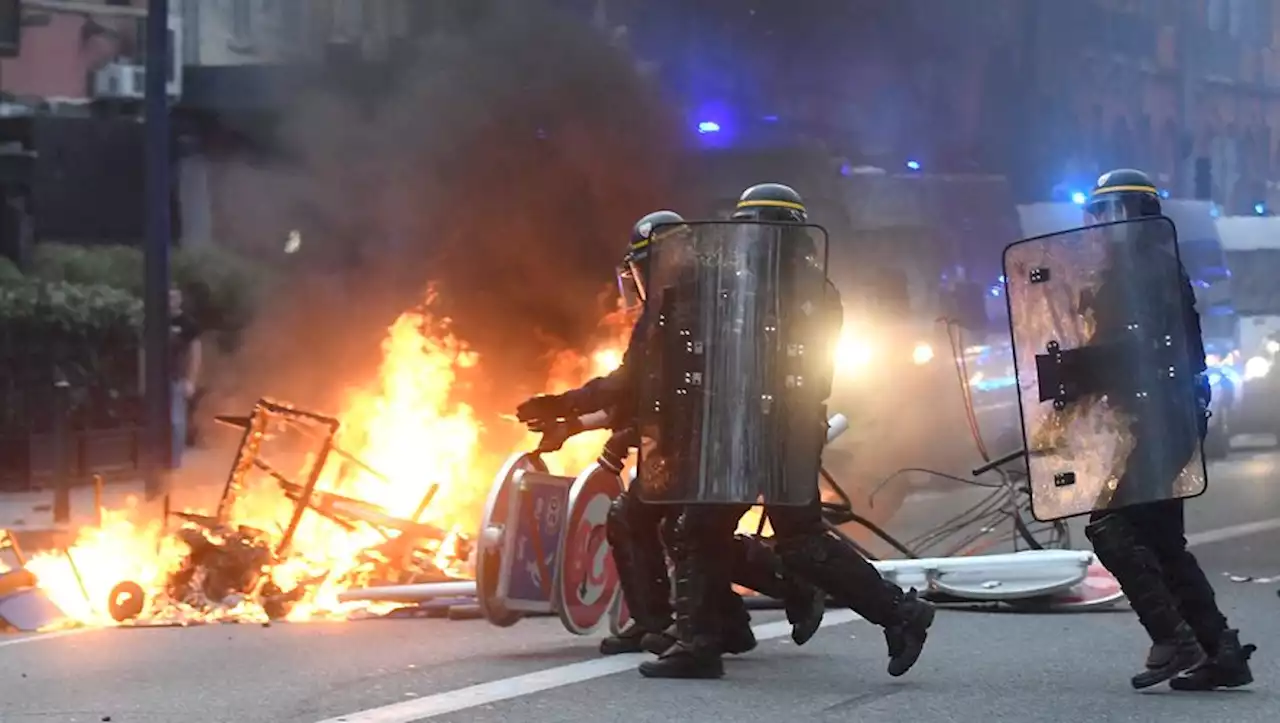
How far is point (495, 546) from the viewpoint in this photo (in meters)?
7.83

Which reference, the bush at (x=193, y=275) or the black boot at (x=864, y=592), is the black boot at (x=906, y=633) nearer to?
the black boot at (x=864, y=592)

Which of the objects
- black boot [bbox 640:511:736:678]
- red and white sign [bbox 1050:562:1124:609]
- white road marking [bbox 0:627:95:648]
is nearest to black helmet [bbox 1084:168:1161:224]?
black boot [bbox 640:511:736:678]

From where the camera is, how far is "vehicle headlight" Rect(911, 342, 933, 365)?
658 inches

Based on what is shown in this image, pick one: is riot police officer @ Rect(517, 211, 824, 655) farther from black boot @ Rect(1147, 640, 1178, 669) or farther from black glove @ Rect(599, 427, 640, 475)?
black boot @ Rect(1147, 640, 1178, 669)

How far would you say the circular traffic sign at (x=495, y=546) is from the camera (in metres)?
7.84

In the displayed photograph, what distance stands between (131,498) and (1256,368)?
509 inches

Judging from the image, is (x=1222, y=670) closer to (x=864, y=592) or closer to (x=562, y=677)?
(x=864, y=592)

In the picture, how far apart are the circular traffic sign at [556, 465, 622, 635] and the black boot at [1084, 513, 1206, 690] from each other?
2.01m

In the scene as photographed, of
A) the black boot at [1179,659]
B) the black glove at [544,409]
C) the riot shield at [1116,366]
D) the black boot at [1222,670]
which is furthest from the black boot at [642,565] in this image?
the black boot at [1222,670]

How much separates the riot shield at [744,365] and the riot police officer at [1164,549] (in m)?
0.93

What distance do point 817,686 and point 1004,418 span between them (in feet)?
34.1

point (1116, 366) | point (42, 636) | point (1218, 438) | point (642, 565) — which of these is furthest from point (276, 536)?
point (1218, 438)

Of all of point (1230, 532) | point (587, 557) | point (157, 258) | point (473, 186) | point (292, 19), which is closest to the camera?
point (587, 557)

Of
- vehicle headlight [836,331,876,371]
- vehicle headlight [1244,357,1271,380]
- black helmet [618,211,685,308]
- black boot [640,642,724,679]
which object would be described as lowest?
black boot [640,642,724,679]
